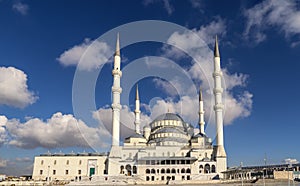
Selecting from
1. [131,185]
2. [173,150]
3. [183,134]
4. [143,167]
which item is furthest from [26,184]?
[183,134]

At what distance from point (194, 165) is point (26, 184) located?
33262 mm

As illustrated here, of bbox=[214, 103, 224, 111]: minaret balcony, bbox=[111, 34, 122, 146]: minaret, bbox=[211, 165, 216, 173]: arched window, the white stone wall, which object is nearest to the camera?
bbox=[211, 165, 216, 173]: arched window

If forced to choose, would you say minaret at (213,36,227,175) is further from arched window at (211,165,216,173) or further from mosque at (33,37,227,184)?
arched window at (211,165,216,173)

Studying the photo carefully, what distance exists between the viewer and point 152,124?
86.4 meters

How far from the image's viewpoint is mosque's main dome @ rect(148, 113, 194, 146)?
7494 cm

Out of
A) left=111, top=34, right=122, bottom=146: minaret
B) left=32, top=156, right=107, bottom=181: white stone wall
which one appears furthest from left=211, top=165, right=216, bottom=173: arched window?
left=32, top=156, right=107, bottom=181: white stone wall

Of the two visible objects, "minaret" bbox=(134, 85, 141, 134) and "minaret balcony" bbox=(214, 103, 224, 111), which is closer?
"minaret balcony" bbox=(214, 103, 224, 111)

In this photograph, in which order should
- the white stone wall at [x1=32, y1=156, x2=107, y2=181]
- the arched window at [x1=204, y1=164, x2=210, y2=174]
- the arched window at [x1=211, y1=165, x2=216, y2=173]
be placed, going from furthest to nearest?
the white stone wall at [x1=32, y1=156, x2=107, y2=181], the arched window at [x1=204, y1=164, x2=210, y2=174], the arched window at [x1=211, y1=165, x2=216, y2=173]

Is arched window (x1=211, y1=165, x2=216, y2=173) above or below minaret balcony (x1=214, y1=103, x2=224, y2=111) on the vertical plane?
below

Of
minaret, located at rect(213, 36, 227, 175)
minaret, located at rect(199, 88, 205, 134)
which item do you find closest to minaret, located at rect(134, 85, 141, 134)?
minaret, located at rect(199, 88, 205, 134)

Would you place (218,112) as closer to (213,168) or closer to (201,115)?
(213,168)

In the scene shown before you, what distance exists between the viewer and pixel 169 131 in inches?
3051

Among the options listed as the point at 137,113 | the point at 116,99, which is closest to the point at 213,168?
the point at 116,99

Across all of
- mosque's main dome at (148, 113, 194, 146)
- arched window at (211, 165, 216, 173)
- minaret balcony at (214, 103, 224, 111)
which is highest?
minaret balcony at (214, 103, 224, 111)
